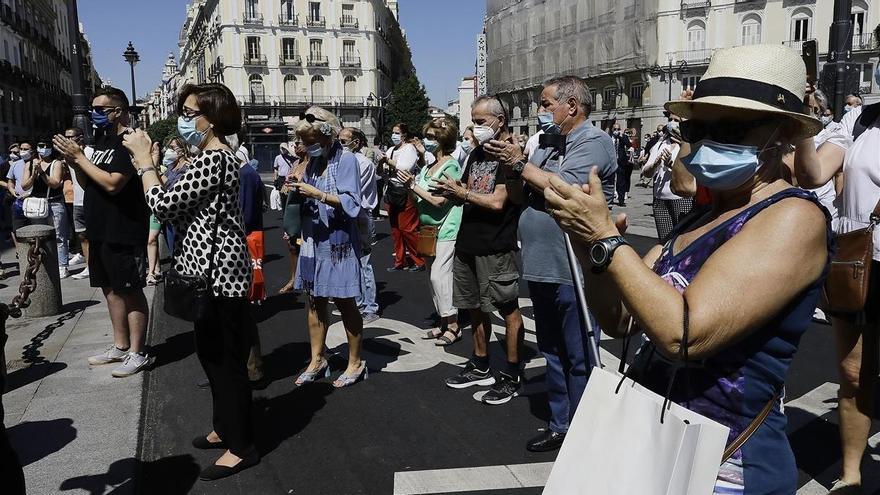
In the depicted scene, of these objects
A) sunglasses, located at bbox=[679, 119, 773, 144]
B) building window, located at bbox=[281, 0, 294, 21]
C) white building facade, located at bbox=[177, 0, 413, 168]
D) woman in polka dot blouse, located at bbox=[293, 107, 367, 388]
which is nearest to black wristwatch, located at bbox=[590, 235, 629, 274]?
sunglasses, located at bbox=[679, 119, 773, 144]

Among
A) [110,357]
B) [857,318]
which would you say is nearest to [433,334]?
[110,357]

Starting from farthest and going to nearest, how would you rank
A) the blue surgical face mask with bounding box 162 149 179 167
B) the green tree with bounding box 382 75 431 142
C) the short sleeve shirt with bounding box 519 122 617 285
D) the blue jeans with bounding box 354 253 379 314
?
the green tree with bounding box 382 75 431 142, the blue surgical face mask with bounding box 162 149 179 167, the blue jeans with bounding box 354 253 379 314, the short sleeve shirt with bounding box 519 122 617 285

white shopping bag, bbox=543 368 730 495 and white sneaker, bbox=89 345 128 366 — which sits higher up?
white shopping bag, bbox=543 368 730 495

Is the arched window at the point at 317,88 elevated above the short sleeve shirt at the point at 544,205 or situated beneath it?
elevated above

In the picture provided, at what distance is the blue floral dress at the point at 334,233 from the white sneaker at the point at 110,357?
183 cm

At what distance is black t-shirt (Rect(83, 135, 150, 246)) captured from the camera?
5.04m

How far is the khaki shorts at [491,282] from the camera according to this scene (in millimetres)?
4730

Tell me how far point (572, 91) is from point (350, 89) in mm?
66812

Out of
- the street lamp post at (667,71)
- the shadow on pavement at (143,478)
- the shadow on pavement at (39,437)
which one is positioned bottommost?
the shadow on pavement at (143,478)

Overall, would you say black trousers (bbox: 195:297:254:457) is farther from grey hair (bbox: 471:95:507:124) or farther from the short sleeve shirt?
grey hair (bbox: 471:95:507:124)

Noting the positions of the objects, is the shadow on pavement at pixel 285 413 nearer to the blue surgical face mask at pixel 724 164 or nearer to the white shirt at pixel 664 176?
the blue surgical face mask at pixel 724 164

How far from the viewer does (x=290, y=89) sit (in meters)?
65.7

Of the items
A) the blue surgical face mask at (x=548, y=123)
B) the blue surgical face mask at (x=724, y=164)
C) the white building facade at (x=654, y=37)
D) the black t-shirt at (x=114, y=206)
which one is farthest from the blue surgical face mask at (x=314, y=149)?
the white building facade at (x=654, y=37)

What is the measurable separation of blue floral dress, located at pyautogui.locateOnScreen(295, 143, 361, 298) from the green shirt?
44.3 inches
